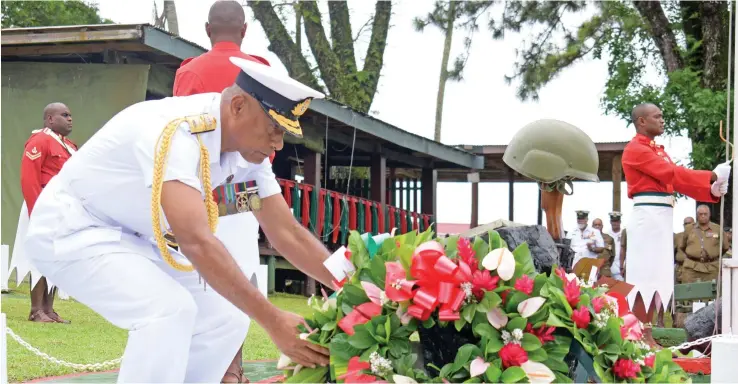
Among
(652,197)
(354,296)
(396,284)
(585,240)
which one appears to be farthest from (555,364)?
(585,240)

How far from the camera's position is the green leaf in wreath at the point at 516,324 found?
2756mm

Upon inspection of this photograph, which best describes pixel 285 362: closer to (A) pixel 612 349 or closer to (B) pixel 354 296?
(B) pixel 354 296

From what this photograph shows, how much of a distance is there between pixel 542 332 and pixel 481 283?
220 mm

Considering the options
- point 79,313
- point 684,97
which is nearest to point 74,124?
point 79,313

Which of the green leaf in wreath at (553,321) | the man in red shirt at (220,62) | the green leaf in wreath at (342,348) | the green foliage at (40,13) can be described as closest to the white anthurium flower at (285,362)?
the green leaf in wreath at (342,348)

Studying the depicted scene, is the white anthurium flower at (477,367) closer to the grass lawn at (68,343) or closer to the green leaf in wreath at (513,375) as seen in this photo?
the green leaf in wreath at (513,375)

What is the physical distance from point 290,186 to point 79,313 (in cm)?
457

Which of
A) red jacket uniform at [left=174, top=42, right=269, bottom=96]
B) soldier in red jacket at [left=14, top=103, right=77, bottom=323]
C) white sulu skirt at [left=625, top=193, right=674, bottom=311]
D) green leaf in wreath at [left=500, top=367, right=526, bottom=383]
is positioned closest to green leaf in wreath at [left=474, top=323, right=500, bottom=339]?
green leaf in wreath at [left=500, top=367, right=526, bottom=383]

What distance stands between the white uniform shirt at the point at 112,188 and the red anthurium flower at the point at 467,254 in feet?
3.02

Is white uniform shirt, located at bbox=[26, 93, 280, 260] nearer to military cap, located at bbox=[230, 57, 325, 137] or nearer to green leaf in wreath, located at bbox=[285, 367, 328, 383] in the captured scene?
Answer: military cap, located at bbox=[230, 57, 325, 137]

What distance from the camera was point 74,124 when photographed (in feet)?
38.4

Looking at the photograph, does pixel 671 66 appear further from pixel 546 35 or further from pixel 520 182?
pixel 520 182

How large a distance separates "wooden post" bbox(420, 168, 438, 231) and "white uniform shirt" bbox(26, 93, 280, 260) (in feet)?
53.3

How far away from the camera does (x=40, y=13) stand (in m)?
24.7
